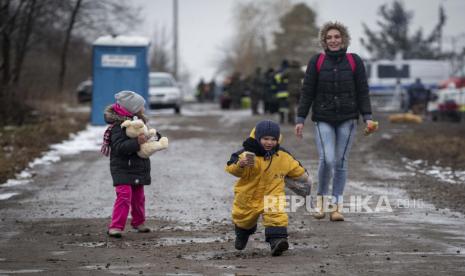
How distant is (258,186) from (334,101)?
7.52 feet

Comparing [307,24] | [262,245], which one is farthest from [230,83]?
[307,24]

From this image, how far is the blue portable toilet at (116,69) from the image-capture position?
1078 inches

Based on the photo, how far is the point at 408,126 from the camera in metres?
26.8

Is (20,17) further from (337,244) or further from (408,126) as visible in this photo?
(337,244)

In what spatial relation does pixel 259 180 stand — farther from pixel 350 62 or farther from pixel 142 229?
pixel 350 62

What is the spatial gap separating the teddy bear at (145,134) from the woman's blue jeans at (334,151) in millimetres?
1813

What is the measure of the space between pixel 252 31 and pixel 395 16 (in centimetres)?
1871

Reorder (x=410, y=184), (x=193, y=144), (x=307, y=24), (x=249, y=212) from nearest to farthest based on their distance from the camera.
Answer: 1. (x=249, y=212)
2. (x=410, y=184)
3. (x=193, y=144)
4. (x=307, y=24)

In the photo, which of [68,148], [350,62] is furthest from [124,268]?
[68,148]

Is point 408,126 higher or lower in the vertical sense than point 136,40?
lower

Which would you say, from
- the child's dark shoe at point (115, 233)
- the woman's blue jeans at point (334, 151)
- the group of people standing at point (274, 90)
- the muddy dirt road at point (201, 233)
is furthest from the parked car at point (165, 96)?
the child's dark shoe at point (115, 233)

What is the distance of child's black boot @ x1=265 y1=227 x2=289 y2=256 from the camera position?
7.98 metres

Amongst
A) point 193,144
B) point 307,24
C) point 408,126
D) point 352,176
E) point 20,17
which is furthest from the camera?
point 307,24

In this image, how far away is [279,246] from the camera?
797 centimetres
